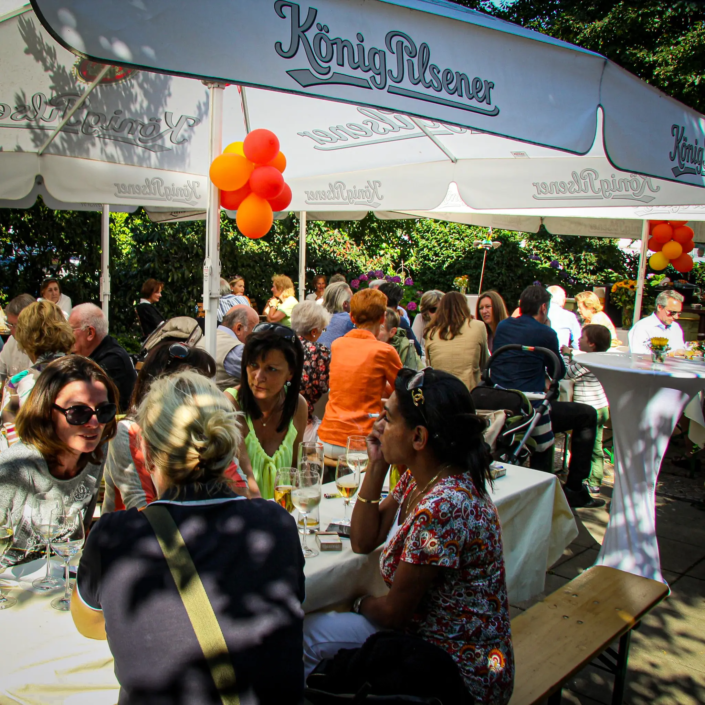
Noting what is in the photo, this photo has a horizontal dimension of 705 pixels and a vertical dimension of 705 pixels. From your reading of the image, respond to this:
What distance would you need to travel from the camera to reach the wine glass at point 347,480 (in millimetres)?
2596

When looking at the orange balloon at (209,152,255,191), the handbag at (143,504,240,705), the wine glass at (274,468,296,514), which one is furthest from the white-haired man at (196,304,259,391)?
the handbag at (143,504,240,705)

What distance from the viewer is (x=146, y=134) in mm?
5121

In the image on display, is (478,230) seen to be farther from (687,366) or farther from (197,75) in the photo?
(197,75)

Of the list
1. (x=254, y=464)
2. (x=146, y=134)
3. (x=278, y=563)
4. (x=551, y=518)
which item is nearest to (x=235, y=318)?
(x=146, y=134)

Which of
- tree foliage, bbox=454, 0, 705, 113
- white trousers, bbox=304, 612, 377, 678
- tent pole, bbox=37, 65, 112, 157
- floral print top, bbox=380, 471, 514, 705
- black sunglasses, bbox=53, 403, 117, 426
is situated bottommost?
white trousers, bbox=304, 612, 377, 678

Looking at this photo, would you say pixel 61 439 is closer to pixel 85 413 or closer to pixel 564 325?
pixel 85 413

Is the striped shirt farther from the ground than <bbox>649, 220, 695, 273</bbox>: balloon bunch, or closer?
closer

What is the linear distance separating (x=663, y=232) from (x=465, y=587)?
8.69 metres

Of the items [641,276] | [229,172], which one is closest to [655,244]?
[641,276]

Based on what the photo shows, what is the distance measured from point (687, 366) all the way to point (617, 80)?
1.81 metres

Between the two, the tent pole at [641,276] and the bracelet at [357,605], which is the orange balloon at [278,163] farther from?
the tent pole at [641,276]

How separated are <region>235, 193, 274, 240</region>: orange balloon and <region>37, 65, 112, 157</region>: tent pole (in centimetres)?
136

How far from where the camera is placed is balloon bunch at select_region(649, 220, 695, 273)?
30.3ft

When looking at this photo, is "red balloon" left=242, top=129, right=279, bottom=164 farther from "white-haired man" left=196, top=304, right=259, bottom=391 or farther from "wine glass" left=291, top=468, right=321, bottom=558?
"wine glass" left=291, top=468, right=321, bottom=558
